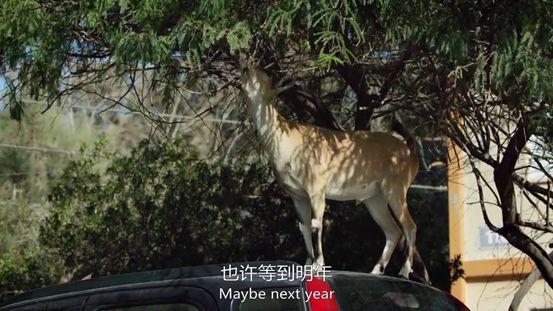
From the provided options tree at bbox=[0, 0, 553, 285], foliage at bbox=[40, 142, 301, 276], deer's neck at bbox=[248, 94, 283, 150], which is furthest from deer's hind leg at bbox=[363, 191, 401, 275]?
foliage at bbox=[40, 142, 301, 276]

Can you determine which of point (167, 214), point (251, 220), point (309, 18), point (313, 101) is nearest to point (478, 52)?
point (309, 18)

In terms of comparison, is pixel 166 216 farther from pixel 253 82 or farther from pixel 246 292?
pixel 246 292

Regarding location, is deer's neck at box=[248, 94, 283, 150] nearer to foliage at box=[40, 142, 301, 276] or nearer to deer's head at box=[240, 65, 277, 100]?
deer's head at box=[240, 65, 277, 100]

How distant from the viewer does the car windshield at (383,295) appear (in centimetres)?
393

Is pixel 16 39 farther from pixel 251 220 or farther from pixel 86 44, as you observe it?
pixel 251 220

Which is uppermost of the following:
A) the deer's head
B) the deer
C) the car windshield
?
the deer's head

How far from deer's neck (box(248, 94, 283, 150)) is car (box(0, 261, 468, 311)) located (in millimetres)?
1760

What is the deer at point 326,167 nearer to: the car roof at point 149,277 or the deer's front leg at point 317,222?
the deer's front leg at point 317,222

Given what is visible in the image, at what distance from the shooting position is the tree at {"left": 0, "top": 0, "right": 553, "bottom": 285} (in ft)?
16.4

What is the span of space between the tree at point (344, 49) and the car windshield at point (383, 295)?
137 cm


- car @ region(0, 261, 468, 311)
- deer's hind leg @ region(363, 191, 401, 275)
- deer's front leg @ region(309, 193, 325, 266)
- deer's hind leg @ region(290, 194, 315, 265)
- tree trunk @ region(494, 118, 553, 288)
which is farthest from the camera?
deer's hind leg @ region(363, 191, 401, 275)

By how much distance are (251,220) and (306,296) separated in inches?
225

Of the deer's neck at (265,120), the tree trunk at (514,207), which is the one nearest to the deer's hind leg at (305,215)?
the deer's neck at (265,120)

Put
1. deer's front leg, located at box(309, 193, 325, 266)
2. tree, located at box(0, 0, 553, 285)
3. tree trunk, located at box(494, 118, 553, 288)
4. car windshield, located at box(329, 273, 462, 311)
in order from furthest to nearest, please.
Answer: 1. tree trunk, located at box(494, 118, 553, 288)
2. deer's front leg, located at box(309, 193, 325, 266)
3. tree, located at box(0, 0, 553, 285)
4. car windshield, located at box(329, 273, 462, 311)
